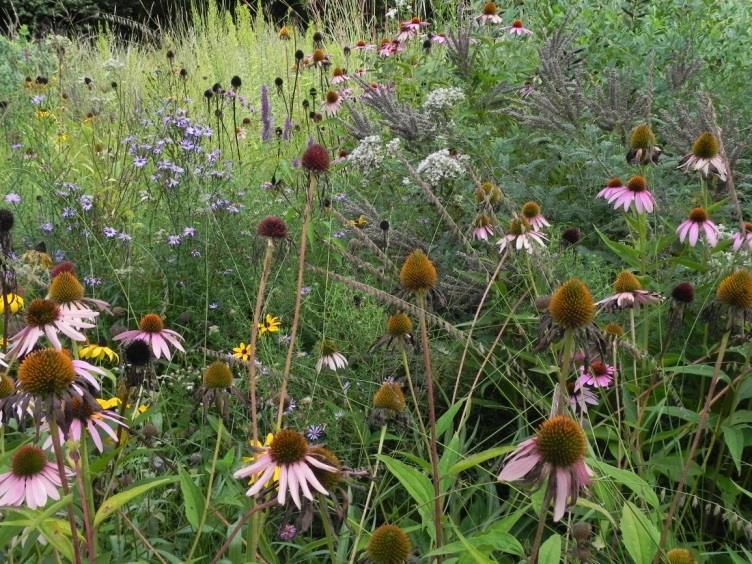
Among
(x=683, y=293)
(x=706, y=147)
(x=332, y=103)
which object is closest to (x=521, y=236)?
(x=683, y=293)

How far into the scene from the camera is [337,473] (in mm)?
1016

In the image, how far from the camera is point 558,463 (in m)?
0.86

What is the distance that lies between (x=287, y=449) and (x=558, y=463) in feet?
1.07

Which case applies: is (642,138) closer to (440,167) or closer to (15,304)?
(440,167)

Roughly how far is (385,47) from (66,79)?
1.78m

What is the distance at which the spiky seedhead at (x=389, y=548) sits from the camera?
3.26 feet

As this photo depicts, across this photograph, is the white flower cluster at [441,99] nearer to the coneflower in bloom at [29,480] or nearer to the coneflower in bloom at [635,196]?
the coneflower in bloom at [635,196]

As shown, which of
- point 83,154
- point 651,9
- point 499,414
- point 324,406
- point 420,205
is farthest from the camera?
point 83,154

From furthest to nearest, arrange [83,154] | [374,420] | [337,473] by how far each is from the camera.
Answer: [83,154]
[374,420]
[337,473]

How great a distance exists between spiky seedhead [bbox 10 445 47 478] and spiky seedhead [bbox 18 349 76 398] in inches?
5.8

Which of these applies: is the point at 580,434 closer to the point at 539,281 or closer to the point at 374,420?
the point at 374,420

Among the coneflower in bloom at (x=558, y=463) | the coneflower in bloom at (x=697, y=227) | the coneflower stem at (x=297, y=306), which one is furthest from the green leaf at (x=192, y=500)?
the coneflower in bloom at (x=697, y=227)

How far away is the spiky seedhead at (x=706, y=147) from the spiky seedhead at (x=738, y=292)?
0.74m

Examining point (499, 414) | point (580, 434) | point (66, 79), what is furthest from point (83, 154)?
point (580, 434)
